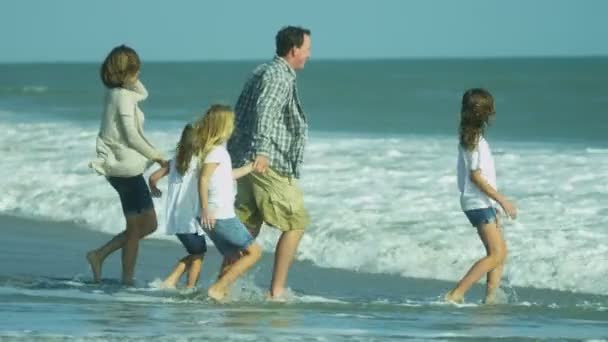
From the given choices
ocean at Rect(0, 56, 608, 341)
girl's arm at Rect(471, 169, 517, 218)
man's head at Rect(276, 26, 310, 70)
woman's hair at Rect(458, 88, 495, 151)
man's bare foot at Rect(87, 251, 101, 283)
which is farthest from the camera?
man's bare foot at Rect(87, 251, 101, 283)

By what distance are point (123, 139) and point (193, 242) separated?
677 mm

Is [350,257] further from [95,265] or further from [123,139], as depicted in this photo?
[123,139]

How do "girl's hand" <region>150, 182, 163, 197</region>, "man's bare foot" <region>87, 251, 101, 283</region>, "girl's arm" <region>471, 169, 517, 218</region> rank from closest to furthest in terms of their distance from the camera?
"girl's arm" <region>471, 169, 517, 218</region> → "girl's hand" <region>150, 182, 163, 197</region> → "man's bare foot" <region>87, 251, 101, 283</region>

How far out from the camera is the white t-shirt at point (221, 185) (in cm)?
779

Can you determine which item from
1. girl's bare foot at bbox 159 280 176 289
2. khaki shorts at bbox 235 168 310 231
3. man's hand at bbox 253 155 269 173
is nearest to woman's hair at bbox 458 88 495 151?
khaki shorts at bbox 235 168 310 231

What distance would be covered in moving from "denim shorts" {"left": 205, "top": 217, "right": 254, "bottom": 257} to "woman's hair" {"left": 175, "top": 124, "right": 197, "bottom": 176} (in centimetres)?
35

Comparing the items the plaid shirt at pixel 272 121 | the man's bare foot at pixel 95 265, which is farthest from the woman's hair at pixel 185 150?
the man's bare foot at pixel 95 265

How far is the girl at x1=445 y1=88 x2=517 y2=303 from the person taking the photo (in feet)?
26.4

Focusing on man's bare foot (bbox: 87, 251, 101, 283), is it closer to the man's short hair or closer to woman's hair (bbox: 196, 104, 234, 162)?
woman's hair (bbox: 196, 104, 234, 162)

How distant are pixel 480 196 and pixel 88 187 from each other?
6.92 meters

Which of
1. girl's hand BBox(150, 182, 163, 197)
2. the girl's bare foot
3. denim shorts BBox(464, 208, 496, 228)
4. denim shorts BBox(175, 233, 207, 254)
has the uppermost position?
denim shorts BBox(464, 208, 496, 228)

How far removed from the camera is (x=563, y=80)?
62.0 meters

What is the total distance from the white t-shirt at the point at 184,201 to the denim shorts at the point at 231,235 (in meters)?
0.16

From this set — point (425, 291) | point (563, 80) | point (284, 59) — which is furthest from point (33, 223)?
point (563, 80)
